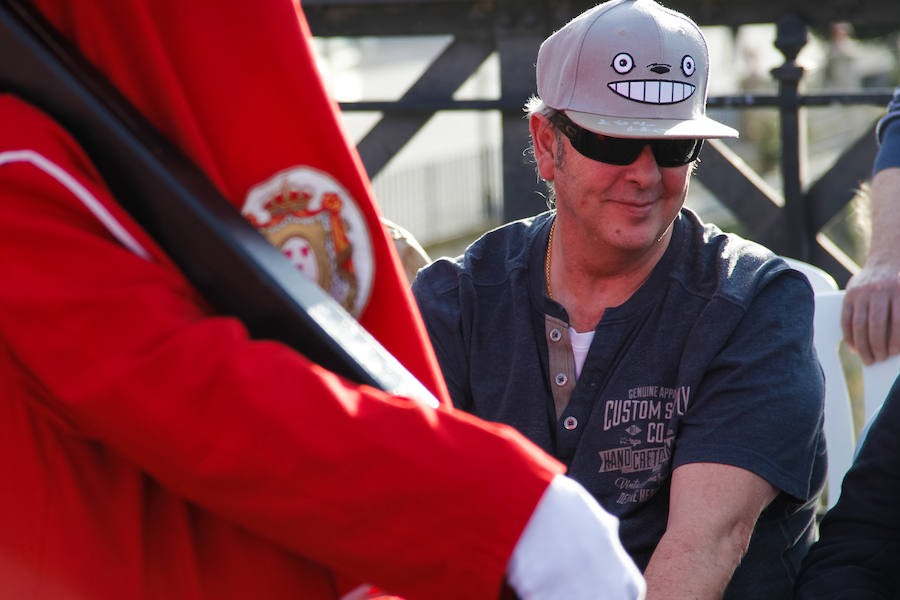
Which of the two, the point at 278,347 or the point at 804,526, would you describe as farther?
the point at 804,526

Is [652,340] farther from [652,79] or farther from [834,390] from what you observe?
[834,390]

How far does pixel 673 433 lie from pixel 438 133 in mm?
14796

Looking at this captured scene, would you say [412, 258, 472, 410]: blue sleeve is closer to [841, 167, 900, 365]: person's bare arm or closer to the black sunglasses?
the black sunglasses

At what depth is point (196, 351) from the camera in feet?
3.07

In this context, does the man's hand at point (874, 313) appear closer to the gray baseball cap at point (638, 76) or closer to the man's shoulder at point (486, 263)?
the gray baseball cap at point (638, 76)

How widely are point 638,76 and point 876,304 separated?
2.60ft

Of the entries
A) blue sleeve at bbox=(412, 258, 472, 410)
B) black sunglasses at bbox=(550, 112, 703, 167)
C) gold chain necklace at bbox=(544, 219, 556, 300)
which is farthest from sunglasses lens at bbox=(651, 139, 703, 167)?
blue sleeve at bbox=(412, 258, 472, 410)

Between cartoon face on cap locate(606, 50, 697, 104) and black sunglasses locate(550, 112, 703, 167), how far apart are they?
8 cm

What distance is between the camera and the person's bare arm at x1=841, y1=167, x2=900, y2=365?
7.51 feet

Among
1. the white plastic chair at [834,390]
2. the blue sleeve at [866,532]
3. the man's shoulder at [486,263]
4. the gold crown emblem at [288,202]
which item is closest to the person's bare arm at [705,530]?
the blue sleeve at [866,532]

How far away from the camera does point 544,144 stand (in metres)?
2.16

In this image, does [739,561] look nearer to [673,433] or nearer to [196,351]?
[673,433]

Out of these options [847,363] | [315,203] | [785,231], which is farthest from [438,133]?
[315,203]

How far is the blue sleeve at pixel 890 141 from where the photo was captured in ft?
8.54
